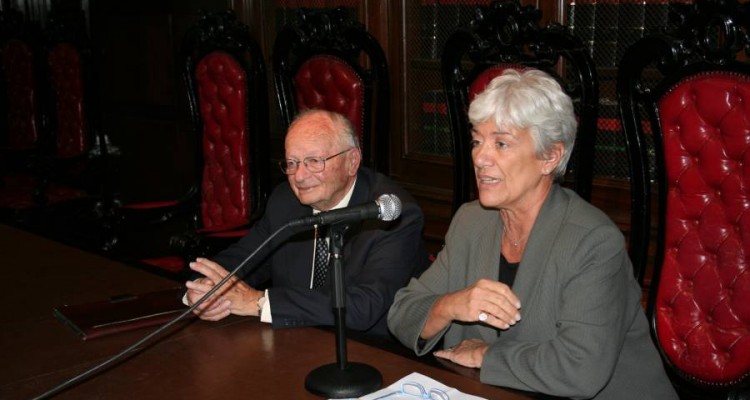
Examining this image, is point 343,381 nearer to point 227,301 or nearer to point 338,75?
point 227,301

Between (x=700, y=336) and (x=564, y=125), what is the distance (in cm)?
70

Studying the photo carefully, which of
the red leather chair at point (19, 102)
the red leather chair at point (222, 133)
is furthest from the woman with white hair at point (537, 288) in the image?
the red leather chair at point (19, 102)

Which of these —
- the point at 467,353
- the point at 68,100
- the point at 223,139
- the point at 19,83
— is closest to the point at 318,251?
the point at 467,353

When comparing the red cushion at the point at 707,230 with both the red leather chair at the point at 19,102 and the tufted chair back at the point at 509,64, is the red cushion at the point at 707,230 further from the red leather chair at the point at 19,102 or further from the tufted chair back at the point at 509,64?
the red leather chair at the point at 19,102

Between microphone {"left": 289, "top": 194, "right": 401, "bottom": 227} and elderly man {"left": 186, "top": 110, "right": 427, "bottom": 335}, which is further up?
microphone {"left": 289, "top": 194, "right": 401, "bottom": 227}

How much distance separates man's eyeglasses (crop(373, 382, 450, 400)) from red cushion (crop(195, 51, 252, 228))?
2095mm

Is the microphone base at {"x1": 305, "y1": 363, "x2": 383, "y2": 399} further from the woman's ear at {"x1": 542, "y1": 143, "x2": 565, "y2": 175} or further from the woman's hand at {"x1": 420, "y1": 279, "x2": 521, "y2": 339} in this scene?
the woman's ear at {"x1": 542, "y1": 143, "x2": 565, "y2": 175}

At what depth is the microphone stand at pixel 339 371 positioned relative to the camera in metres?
1.66

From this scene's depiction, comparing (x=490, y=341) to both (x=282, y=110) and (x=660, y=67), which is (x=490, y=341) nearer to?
(x=660, y=67)

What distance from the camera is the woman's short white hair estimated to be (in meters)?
1.94

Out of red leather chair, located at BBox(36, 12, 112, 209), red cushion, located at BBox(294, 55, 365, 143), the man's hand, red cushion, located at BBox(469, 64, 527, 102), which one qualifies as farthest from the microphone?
red leather chair, located at BBox(36, 12, 112, 209)

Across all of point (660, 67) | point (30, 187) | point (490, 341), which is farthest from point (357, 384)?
point (30, 187)

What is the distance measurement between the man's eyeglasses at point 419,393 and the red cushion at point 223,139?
6.87ft

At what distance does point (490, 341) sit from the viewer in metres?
2.05
